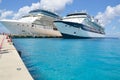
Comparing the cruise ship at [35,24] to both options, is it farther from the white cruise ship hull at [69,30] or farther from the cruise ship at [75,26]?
the white cruise ship hull at [69,30]

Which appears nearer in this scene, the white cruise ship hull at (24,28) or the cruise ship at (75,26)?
the cruise ship at (75,26)

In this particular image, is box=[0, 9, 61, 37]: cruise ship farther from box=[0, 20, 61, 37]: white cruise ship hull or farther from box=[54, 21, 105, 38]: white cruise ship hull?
box=[54, 21, 105, 38]: white cruise ship hull

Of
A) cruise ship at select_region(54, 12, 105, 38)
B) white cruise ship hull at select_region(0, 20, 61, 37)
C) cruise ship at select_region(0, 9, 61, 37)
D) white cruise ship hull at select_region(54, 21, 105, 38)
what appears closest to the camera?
white cruise ship hull at select_region(54, 21, 105, 38)

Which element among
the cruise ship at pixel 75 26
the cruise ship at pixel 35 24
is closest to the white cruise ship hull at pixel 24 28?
the cruise ship at pixel 35 24

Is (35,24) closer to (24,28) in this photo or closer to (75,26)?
(24,28)

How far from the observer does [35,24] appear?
224 feet

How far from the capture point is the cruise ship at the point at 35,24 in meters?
64.4

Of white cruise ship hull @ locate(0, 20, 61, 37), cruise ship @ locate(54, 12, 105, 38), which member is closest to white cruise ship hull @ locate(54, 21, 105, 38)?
cruise ship @ locate(54, 12, 105, 38)

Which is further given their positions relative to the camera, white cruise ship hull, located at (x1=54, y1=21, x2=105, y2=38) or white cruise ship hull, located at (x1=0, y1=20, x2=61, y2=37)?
white cruise ship hull, located at (x1=0, y1=20, x2=61, y2=37)

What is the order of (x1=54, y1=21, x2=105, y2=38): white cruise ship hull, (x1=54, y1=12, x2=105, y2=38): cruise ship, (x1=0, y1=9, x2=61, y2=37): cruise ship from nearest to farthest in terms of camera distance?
1. (x1=54, y1=21, x2=105, y2=38): white cruise ship hull
2. (x1=54, y1=12, x2=105, y2=38): cruise ship
3. (x1=0, y1=9, x2=61, y2=37): cruise ship

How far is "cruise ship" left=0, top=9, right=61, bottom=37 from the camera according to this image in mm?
64375

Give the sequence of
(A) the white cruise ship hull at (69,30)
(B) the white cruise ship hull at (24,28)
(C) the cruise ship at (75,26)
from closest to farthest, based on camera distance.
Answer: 1. (A) the white cruise ship hull at (69,30)
2. (C) the cruise ship at (75,26)
3. (B) the white cruise ship hull at (24,28)

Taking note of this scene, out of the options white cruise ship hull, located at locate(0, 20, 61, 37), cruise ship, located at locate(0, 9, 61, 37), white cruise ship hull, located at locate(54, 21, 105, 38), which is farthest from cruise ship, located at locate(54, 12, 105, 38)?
white cruise ship hull, located at locate(0, 20, 61, 37)

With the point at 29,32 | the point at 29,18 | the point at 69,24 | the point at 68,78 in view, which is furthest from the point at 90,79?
the point at 29,18
